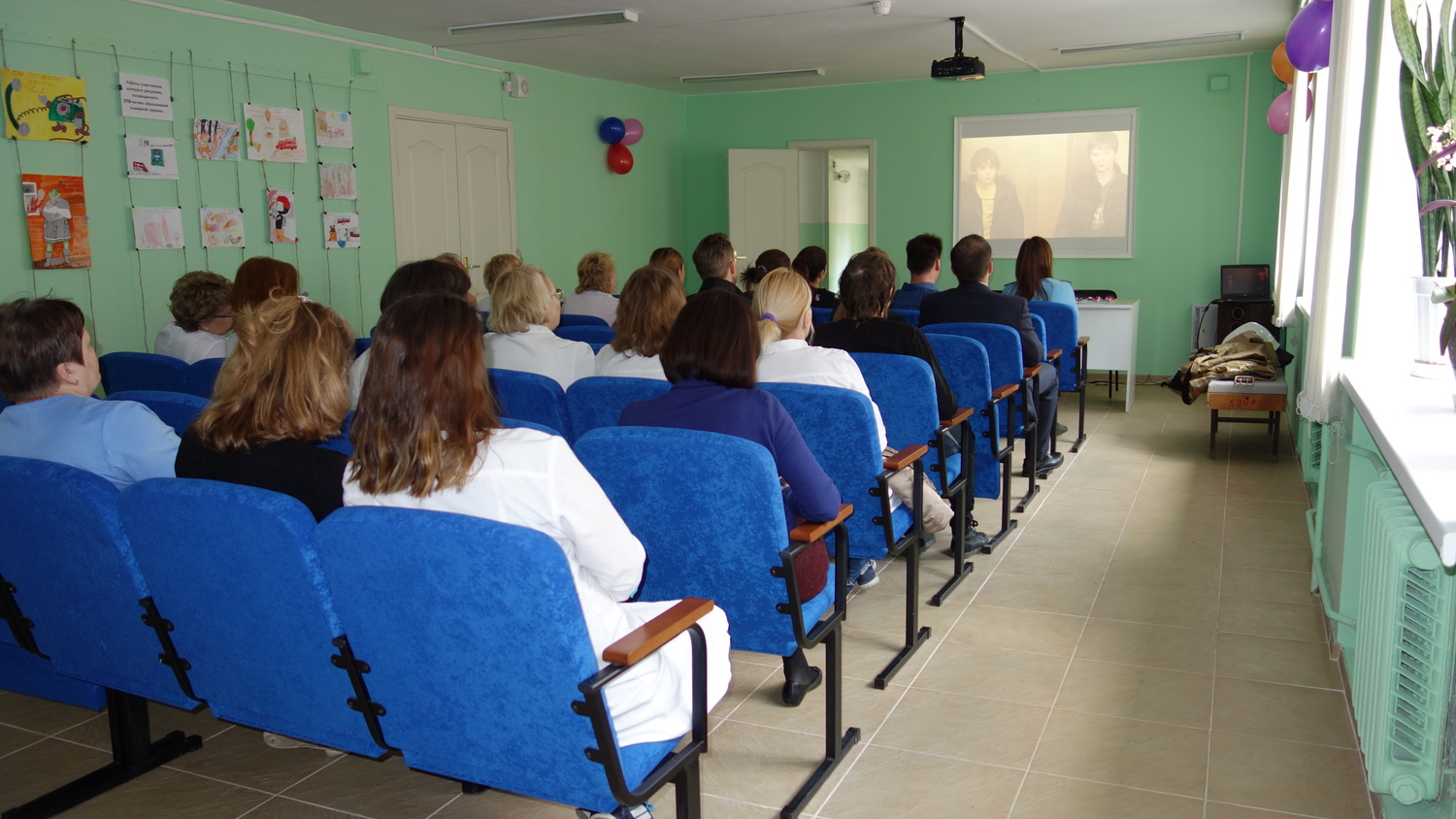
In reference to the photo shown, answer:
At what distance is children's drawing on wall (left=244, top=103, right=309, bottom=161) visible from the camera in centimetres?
593

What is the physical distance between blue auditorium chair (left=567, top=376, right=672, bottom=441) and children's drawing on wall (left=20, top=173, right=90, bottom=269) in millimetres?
3484

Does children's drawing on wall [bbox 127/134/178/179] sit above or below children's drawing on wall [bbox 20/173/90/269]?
above

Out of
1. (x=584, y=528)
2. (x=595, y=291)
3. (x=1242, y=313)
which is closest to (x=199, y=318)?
(x=595, y=291)

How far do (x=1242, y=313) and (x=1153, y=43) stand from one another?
2.14 m

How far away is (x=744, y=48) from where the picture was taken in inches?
296

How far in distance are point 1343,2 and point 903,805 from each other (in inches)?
114

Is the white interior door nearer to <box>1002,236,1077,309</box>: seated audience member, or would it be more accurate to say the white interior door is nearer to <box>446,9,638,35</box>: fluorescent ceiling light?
<box>446,9,638,35</box>: fluorescent ceiling light

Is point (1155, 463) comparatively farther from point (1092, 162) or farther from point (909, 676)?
point (1092, 162)

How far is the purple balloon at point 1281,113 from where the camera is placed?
675 cm

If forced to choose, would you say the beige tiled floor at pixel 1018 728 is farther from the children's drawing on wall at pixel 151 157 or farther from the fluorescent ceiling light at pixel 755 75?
the fluorescent ceiling light at pixel 755 75

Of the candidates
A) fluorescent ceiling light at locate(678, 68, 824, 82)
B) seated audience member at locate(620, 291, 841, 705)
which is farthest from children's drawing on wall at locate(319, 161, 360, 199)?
seated audience member at locate(620, 291, 841, 705)

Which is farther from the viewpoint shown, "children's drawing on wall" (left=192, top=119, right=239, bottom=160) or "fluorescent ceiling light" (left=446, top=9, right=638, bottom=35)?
"fluorescent ceiling light" (left=446, top=9, right=638, bottom=35)

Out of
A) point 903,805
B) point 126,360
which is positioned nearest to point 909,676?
point 903,805

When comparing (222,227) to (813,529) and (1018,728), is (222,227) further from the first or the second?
(1018,728)
